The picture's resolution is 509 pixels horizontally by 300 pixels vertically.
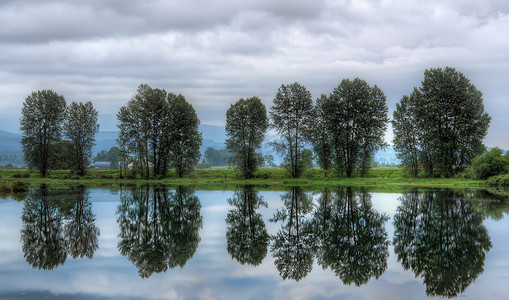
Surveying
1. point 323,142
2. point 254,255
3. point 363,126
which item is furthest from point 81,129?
point 254,255

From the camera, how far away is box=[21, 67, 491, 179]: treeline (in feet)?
188

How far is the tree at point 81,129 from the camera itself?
→ 71125 millimetres

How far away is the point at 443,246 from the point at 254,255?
6211 millimetres

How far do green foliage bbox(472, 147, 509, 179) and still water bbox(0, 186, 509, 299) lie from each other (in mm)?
29997

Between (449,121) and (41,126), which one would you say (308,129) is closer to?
(449,121)

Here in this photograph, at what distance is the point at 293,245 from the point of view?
1327cm

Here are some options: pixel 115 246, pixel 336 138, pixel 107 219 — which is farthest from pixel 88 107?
pixel 115 246

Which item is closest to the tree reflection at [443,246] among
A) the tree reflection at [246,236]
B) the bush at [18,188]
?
the tree reflection at [246,236]

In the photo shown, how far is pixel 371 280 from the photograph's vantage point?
31.6ft

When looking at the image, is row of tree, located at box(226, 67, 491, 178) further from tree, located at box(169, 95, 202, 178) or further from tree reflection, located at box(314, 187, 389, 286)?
tree reflection, located at box(314, 187, 389, 286)

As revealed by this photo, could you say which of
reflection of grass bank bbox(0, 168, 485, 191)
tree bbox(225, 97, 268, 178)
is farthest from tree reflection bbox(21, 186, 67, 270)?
tree bbox(225, 97, 268, 178)

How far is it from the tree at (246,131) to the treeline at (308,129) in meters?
0.16

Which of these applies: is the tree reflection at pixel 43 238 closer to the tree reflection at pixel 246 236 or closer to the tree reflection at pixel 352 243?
the tree reflection at pixel 246 236

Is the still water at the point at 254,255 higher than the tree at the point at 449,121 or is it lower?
lower
